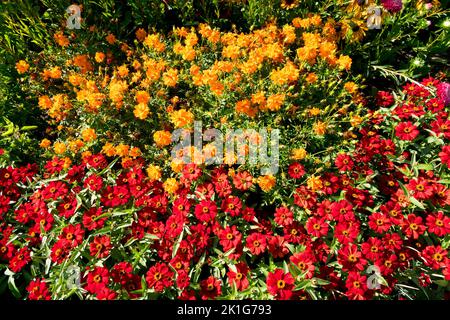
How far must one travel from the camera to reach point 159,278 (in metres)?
1.90

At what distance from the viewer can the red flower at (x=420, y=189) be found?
218cm

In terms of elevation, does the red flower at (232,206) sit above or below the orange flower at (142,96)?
below

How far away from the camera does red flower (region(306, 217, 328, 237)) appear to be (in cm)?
207

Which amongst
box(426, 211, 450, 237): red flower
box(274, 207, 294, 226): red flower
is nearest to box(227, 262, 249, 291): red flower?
box(274, 207, 294, 226): red flower

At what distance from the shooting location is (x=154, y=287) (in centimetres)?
190

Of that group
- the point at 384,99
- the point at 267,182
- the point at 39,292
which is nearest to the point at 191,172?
the point at 267,182

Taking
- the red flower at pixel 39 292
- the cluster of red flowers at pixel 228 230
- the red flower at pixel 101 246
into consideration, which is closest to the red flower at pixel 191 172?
the cluster of red flowers at pixel 228 230

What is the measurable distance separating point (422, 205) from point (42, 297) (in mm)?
2439

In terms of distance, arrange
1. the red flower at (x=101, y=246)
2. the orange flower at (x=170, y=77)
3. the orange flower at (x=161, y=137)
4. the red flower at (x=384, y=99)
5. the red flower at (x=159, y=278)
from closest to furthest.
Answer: the red flower at (x=159, y=278), the red flower at (x=101, y=246), the orange flower at (x=161, y=137), the orange flower at (x=170, y=77), the red flower at (x=384, y=99)

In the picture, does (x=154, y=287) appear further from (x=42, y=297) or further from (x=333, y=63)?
(x=333, y=63)

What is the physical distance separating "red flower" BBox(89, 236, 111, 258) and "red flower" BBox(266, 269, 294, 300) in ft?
3.29

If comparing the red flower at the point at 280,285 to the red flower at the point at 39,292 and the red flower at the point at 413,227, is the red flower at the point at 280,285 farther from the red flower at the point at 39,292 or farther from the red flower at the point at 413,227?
the red flower at the point at 39,292

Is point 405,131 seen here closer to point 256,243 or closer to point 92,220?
point 256,243

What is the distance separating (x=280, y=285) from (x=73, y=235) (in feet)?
4.32
